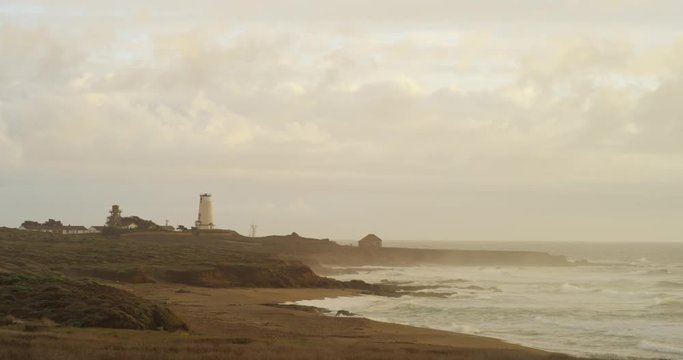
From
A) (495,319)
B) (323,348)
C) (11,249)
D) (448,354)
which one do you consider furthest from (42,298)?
(11,249)

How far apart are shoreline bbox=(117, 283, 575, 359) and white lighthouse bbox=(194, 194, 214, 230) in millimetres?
69195

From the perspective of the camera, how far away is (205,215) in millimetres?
115438

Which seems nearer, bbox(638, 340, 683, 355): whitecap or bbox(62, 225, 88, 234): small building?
bbox(638, 340, 683, 355): whitecap

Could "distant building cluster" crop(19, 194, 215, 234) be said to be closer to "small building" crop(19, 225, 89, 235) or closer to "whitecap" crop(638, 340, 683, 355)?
"small building" crop(19, 225, 89, 235)

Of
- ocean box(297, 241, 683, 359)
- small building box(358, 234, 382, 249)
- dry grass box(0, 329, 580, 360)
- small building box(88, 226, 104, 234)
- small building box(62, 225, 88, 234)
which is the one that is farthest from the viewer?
small building box(358, 234, 382, 249)

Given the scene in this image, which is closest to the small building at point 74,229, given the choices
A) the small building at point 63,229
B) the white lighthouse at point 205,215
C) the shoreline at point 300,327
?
the small building at point 63,229

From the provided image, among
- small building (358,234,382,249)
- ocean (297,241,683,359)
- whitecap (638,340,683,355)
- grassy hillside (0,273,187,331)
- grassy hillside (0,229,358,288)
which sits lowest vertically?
whitecap (638,340,683,355)

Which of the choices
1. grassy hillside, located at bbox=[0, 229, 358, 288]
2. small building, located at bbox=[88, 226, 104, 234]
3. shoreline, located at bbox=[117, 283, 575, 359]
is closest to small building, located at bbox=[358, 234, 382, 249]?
small building, located at bbox=[88, 226, 104, 234]

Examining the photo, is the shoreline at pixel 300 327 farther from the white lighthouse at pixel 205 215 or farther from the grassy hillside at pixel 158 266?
the white lighthouse at pixel 205 215

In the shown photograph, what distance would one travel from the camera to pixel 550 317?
136ft

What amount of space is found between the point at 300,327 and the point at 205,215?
86.4 m

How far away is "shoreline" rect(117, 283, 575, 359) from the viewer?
25.9 metres

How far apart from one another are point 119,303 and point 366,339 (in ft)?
26.0

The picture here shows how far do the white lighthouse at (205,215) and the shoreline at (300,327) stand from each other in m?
69.2
